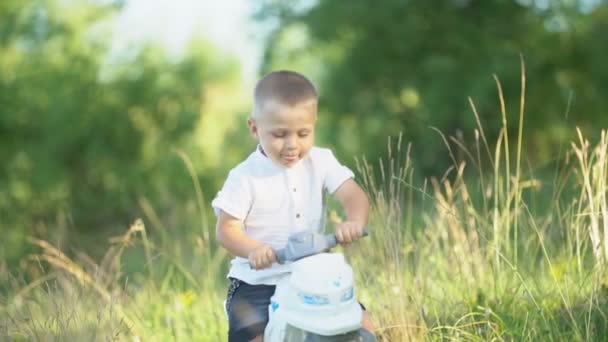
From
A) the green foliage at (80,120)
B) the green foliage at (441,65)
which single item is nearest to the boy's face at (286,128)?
the green foliage at (441,65)

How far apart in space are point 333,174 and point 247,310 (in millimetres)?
570

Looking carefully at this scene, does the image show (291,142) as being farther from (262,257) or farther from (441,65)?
(441,65)

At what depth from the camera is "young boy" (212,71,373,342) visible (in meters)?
2.73

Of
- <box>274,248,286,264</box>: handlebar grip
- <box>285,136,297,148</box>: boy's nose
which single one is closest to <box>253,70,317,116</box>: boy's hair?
<box>285,136,297,148</box>: boy's nose

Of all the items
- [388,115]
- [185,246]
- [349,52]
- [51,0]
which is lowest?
[185,246]

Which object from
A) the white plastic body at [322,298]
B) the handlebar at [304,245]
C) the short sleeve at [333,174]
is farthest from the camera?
the short sleeve at [333,174]

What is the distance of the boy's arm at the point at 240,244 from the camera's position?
2580 millimetres

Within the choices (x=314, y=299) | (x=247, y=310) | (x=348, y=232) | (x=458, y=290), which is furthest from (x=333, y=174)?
(x=458, y=290)

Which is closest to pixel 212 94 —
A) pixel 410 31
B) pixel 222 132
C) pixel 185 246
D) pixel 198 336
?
pixel 222 132

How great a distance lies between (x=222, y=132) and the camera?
496 inches

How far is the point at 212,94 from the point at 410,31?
3515mm

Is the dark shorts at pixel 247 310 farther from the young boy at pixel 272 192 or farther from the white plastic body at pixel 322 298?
the white plastic body at pixel 322 298

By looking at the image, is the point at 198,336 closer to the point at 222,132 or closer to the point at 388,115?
the point at 388,115

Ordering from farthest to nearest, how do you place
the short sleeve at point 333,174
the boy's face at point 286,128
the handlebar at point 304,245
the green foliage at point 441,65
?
1. the green foliage at point 441,65
2. the short sleeve at point 333,174
3. the boy's face at point 286,128
4. the handlebar at point 304,245
